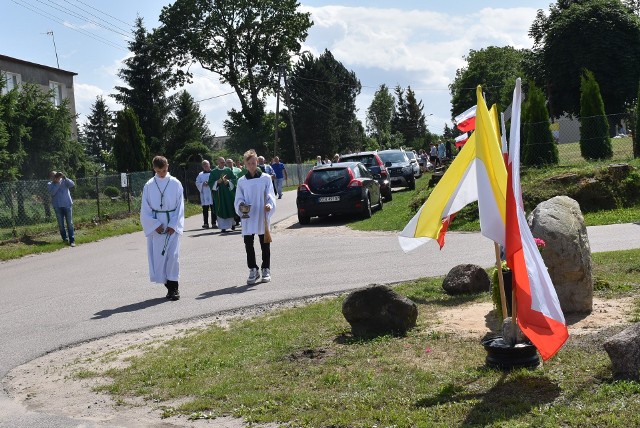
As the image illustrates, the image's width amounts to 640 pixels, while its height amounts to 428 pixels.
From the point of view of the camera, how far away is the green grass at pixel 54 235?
74.0 ft

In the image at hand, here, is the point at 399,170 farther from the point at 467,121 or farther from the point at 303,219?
the point at 467,121

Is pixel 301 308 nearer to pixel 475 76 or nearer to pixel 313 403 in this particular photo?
pixel 313 403

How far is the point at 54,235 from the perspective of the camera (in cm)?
2558

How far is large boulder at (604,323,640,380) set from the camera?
19.8ft

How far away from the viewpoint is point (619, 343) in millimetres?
6086

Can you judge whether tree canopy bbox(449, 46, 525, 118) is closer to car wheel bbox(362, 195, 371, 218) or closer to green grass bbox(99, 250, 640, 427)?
car wheel bbox(362, 195, 371, 218)

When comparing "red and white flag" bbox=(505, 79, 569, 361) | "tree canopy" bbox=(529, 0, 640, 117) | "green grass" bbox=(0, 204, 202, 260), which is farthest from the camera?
"tree canopy" bbox=(529, 0, 640, 117)

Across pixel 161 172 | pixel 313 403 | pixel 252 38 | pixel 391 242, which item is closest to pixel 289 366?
pixel 313 403

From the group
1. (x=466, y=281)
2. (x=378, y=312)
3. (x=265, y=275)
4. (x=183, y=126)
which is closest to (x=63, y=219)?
(x=265, y=275)

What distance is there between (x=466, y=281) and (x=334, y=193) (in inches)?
541

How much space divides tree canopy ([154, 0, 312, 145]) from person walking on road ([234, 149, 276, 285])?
50475 millimetres

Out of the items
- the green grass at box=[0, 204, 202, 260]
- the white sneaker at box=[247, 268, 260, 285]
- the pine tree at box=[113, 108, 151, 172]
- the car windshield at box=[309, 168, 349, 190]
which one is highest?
the pine tree at box=[113, 108, 151, 172]

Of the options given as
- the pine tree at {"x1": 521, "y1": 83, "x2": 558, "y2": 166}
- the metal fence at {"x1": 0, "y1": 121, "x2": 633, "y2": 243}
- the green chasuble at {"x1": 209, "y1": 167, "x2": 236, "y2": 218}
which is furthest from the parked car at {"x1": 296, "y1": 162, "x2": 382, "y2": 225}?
the metal fence at {"x1": 0, "y1": 121, "x2": 633, "y2": 243}

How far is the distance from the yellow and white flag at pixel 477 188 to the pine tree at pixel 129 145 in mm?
35501
